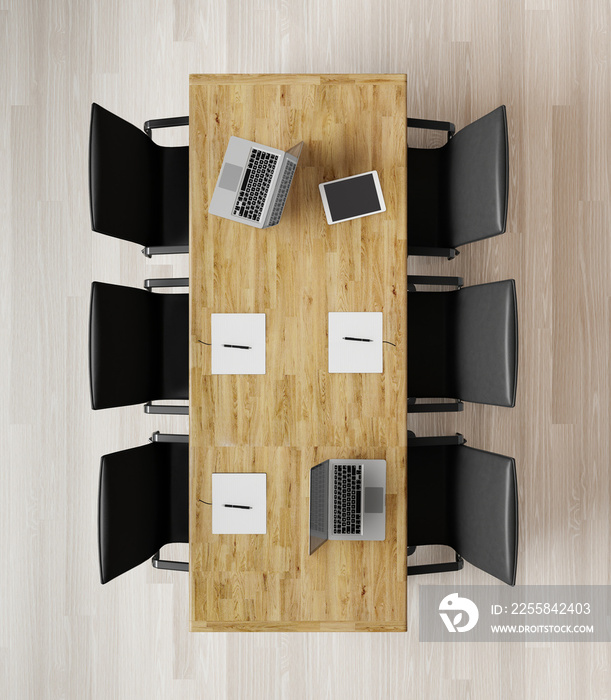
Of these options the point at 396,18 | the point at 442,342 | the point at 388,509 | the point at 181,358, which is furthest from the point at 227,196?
the point at 396,18

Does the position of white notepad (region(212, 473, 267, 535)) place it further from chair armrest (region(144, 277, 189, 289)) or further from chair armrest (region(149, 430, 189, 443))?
chair armrest (region(144, 277, 189, 289))

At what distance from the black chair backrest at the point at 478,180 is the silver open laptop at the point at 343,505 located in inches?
35.6

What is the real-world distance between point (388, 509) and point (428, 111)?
1.80 m

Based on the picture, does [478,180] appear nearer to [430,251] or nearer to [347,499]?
[430,251]

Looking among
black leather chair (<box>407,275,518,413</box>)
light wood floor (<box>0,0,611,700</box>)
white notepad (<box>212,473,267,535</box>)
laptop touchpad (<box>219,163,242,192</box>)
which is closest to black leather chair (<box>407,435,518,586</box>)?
black leather chair (<box>407,275,518,413</box>)

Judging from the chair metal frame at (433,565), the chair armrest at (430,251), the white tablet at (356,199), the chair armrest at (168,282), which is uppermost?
the white tablet at (356,199)

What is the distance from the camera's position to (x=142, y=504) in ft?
6.07

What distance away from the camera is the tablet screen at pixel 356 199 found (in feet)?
5.57

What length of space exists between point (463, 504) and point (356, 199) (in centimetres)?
116

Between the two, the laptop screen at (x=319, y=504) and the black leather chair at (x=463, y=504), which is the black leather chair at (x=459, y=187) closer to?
the black leather chair at (x=463, y=504)

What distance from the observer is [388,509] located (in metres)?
1.70

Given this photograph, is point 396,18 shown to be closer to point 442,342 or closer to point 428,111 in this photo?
point 428,111

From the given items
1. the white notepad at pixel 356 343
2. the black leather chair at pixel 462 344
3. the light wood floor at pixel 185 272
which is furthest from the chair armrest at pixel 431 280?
the light wood floor at pixel 185 272

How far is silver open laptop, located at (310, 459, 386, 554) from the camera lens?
1.62 meters
